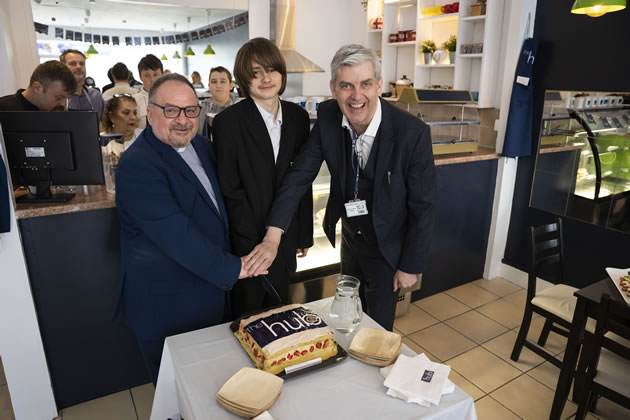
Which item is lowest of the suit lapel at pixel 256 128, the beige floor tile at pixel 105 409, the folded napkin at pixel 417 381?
the beige floor tile at pixel 105 409

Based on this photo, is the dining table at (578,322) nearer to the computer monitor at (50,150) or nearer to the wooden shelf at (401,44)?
the computer monitor at (50,150)

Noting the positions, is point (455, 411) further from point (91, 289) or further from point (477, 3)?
point (477, 3)

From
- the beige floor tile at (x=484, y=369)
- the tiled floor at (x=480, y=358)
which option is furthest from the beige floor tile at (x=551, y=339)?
the beige floor tile at (x=484, y=369)

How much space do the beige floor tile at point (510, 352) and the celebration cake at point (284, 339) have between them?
194 centimetres

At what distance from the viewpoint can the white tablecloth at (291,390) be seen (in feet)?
3.81

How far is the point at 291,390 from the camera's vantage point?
1243 millimetres

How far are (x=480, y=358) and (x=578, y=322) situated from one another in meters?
0.93

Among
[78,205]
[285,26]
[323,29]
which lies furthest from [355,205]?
[323,29]

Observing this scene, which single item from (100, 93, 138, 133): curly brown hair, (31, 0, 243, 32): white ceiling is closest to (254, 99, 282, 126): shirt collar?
(100, 93, 138, 133): curly brown hair

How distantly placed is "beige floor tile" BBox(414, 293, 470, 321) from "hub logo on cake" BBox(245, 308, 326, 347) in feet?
7.03

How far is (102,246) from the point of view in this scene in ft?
7.32

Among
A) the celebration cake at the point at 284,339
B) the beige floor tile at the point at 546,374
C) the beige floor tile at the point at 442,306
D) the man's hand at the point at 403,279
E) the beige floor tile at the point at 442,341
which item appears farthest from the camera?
the beige floor tile at the point at 442,306

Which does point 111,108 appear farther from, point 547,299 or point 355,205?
point 547,299

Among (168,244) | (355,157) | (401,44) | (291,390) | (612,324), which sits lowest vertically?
(612,324)
